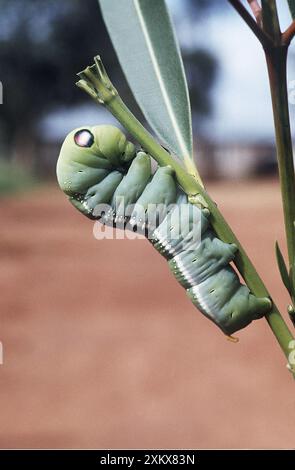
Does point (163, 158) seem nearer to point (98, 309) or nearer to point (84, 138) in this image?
point (84, 138)

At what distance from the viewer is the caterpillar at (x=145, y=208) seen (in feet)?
1.58

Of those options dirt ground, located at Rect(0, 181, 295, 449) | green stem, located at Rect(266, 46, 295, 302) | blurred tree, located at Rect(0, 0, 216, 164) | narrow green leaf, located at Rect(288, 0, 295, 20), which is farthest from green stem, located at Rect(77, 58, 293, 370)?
blurred tree, located at Rect(0, 0, 216, 164)

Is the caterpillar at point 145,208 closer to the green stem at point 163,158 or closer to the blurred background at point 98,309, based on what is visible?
the green stem at point 163,158

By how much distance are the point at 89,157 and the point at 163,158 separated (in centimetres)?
10

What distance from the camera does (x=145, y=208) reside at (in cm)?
49

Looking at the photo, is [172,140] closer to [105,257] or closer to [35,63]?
[105,257]

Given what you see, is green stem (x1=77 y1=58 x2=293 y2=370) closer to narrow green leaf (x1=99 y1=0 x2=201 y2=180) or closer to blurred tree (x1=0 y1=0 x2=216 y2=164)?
narrow green leaf (x1=99 y1=0 x2=201 y2=180)

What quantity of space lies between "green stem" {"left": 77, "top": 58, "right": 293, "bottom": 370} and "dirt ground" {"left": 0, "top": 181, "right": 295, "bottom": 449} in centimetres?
386

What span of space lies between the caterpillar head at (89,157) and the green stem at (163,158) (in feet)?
0.26

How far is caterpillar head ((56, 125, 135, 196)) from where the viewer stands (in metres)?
0.50

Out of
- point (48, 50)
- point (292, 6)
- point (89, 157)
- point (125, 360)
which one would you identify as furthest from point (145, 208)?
point (48, 50)

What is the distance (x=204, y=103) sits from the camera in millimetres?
11367

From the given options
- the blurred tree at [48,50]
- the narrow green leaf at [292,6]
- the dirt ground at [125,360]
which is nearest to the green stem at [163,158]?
the narrow green leaf at [292,6]

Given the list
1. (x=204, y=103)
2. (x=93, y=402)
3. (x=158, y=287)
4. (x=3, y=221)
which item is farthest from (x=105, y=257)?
(x=93, y=402)
